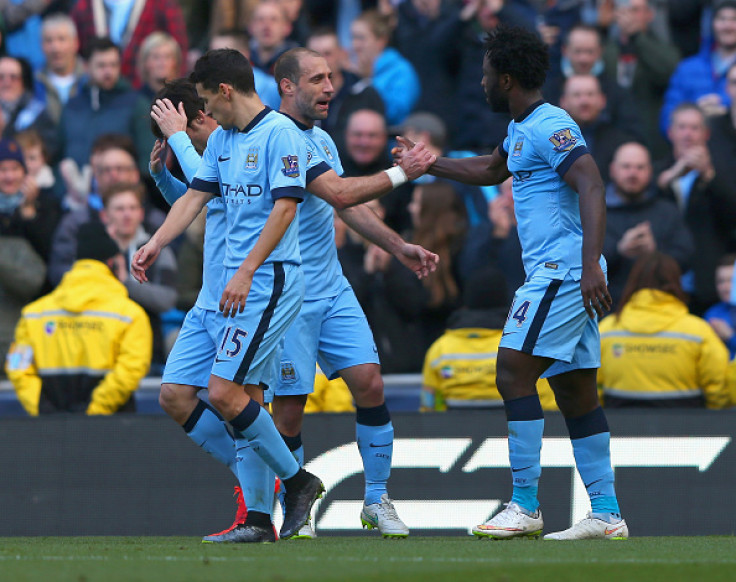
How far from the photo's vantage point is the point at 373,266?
31.7 feet

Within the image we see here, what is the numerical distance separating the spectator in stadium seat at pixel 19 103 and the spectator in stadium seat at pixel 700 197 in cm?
535

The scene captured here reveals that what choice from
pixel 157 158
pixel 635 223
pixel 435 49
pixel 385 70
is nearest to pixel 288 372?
pixel 157 158

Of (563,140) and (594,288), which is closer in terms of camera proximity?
(594,288)

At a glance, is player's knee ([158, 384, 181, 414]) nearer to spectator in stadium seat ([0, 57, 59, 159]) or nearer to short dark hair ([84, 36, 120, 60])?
short dark hair ([84, 36, 120, 60])

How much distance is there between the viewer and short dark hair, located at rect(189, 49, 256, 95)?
635 centimetres

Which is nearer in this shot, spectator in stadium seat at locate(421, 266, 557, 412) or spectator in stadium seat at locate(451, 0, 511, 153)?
spectator in stadium seat at locate(421, 266, 557, 412)

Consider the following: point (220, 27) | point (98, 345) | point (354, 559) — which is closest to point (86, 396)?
point (98, 345)

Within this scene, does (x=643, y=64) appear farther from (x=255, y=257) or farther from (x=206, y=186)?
(x=255, y=257)

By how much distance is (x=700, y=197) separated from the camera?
9898 mm

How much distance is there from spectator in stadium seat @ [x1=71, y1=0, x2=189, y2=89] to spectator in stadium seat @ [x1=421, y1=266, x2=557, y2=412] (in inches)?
194

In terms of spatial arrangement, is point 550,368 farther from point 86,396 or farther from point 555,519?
point 86,396

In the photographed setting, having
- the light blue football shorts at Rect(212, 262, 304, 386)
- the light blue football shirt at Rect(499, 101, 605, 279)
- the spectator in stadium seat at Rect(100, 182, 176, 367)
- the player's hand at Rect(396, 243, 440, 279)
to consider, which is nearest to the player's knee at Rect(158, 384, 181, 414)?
the light blue football shorts at Rect(212, 262, 304, 386)

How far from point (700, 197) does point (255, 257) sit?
486 centimetres

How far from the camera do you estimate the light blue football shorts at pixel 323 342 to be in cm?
695
